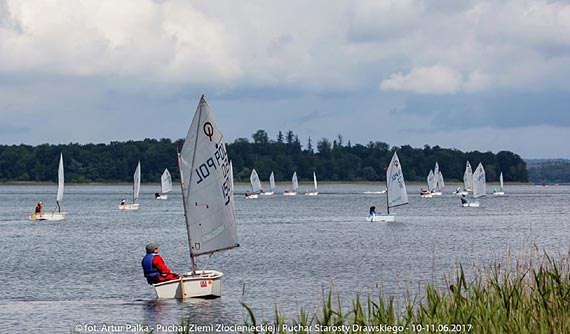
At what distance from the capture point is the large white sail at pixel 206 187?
3566 cm

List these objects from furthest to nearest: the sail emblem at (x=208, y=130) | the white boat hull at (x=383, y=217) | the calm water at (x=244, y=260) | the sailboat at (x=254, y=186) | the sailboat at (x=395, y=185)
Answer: the sailboat at (x=254, y=186), the white boat hull at (x=383, y=217), the sailboat at (x=395, y=185), the sail emblem at (x=208, y=130), the calm water at (x=244, y=260)

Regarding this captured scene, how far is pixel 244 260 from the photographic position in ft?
176

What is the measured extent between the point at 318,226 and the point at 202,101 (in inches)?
2102

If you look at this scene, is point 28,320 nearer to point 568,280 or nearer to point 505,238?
point 568,280

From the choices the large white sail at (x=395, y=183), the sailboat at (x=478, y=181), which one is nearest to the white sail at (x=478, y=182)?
the sailboat at (x=478, y=181)

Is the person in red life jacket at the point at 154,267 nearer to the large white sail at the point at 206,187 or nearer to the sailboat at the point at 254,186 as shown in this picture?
the large white sail at the point at 206,187

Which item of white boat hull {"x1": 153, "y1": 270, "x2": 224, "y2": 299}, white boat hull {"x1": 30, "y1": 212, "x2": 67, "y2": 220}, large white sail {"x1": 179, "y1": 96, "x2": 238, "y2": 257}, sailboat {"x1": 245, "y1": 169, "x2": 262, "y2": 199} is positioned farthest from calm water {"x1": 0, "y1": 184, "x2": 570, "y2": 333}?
sailboat {"x1": 245, "y1": 169, "x2": 262, "y2": 199}

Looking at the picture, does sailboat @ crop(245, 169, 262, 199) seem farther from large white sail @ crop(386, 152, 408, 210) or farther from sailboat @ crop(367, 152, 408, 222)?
large white sail @ crop(386, 152, 408, 210)

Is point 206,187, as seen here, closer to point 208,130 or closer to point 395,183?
point 208,130

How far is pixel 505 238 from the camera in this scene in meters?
71.0

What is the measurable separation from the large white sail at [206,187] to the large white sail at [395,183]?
154 feet

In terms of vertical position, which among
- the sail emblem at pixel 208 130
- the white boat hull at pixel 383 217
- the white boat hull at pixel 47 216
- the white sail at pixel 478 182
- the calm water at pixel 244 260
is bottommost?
the calm water at pixel 244 260

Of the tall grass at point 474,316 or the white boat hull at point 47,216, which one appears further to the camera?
the white boat hull at point 47,216

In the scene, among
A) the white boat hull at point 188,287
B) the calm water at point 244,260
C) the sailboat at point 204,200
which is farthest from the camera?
the sailboat at point 204,200
